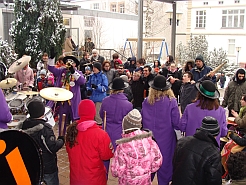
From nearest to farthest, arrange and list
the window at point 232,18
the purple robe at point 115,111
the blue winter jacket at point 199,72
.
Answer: the purple robe at point 115,111, the blue winter jacket at point 199,72, the window at point 232,18

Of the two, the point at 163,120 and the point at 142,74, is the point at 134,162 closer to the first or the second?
the point at 163,120

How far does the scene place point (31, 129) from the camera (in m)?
3.41

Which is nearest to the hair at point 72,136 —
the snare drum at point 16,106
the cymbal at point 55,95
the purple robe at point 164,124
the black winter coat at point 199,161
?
the cymbal at point 55,95

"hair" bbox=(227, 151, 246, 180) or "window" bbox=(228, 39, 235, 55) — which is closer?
"hair" bbox=(227, 151, 246, 180)

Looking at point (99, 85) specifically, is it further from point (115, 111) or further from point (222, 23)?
point (222, 23)

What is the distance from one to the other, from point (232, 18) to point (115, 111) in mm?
32634

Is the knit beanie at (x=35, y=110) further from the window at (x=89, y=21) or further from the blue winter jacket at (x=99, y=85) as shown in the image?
the window at (x=89, y=21)

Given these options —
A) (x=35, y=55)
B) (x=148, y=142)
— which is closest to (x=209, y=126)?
(x=148, y=142)

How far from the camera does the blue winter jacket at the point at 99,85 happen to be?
7.24 m

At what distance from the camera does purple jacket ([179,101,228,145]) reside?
4.21 meters

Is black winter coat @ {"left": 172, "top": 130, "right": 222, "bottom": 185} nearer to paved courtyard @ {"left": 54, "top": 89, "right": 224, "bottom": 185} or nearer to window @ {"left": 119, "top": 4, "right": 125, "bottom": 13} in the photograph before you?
paved courtyard @ {"left": 54, "top": 89, "right": 224, "bottom": 185}

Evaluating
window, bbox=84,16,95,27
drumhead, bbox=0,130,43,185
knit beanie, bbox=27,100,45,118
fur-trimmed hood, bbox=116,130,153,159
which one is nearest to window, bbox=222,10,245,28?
window, bbox=84,16,95,27

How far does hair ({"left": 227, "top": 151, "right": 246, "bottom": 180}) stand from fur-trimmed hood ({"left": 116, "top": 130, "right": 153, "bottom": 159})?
0.90m

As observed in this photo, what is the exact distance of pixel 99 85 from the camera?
722 cm
